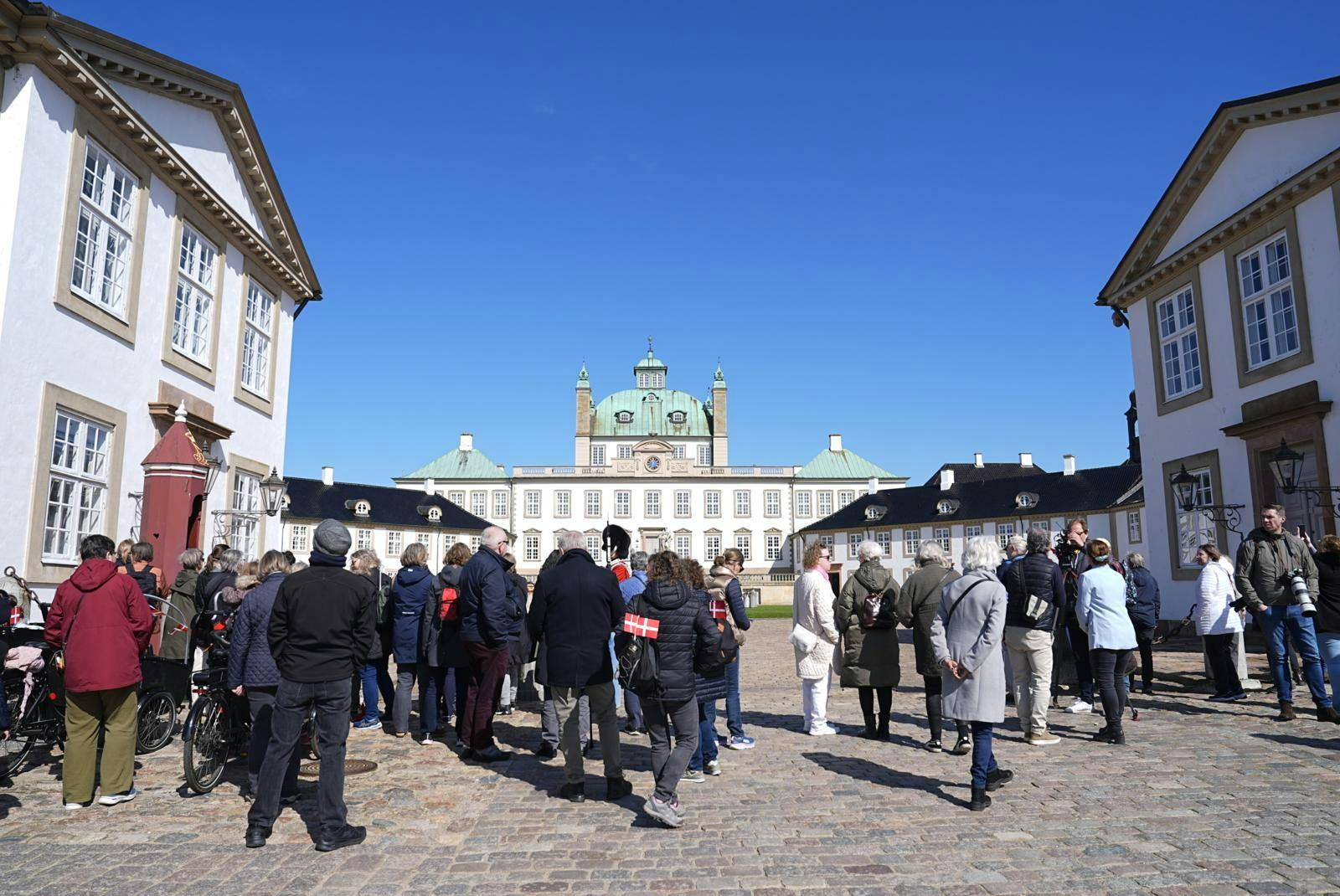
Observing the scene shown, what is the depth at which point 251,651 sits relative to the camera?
6695 mm

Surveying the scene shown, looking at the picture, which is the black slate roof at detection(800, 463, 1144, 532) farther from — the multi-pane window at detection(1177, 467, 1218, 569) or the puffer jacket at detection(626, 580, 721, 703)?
the puffer jacket at detection(626, 580, 721, 703)

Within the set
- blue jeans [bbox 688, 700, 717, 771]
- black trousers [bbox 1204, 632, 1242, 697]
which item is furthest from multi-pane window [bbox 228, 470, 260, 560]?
black trousers [bbox 1204, 632, 1242, 697]

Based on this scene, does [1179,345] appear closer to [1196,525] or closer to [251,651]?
[1196,525]

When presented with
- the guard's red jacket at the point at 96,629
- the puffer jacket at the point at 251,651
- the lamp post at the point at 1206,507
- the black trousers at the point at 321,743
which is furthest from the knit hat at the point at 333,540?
the lamp post at the point at 1206,507

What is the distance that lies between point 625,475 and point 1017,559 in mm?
74490

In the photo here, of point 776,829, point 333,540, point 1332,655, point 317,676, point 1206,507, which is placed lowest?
point 776,829

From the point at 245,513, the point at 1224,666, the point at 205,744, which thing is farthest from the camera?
the point at 245,513

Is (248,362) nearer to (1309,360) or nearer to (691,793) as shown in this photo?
(691,793)

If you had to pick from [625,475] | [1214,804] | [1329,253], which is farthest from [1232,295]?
[625,475]

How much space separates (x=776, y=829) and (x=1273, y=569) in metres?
6.68

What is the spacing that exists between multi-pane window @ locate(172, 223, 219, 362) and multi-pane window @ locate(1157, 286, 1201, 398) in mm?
18696

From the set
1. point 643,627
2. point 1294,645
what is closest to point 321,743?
point 643,627

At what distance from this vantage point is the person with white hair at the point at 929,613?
27.9 ft

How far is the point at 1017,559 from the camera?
8766 mm
